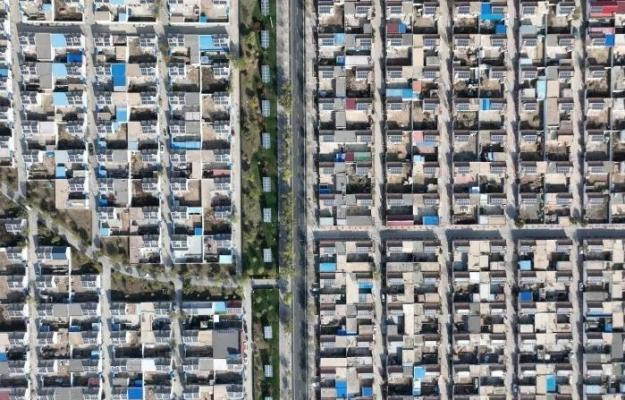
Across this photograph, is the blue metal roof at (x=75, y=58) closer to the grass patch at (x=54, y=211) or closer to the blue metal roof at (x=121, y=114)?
the blue metal roof at (x=121, y=114)

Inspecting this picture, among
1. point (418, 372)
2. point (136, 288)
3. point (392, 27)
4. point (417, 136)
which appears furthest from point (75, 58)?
A: point (418, 372)

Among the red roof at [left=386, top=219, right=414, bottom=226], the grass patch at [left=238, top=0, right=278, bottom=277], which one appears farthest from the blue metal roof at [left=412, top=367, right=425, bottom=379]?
the grass patch at [left=238, top=0, right=278, bottom=277]

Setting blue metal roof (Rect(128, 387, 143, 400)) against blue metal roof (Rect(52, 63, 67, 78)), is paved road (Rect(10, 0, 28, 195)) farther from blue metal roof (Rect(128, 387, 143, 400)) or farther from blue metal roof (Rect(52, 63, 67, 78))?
blue metal roof (Rect(128, 387, 143, 400))

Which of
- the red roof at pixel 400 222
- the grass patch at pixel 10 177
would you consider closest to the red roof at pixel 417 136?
the red roof at pixel 400 222

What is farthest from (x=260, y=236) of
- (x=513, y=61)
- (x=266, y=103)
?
(x=513, y=61)

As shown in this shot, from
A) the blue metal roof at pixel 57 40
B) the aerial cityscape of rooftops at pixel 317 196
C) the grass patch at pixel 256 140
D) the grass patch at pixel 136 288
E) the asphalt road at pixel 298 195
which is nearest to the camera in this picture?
the blue metal roof at pixel 57 40

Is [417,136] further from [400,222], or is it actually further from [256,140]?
[256,140]
